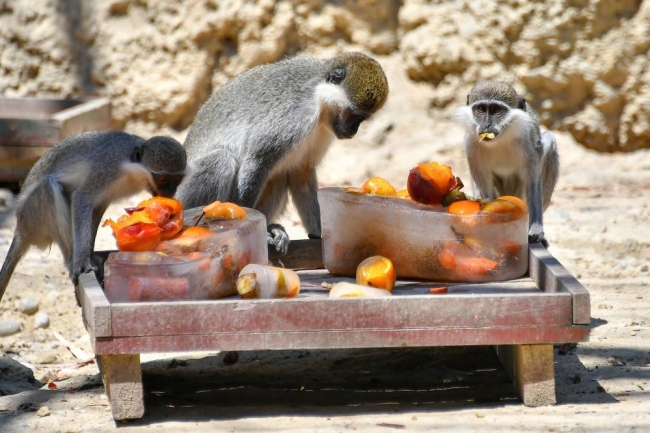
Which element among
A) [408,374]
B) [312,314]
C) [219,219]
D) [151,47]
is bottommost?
[408,374]

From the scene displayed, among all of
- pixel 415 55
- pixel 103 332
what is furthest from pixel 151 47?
pixel 103 332

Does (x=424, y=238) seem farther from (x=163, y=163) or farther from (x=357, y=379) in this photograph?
(x=163, y=163)

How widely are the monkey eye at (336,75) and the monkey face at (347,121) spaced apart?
20 centimetres

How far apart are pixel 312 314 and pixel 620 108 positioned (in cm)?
637

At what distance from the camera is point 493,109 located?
610cm

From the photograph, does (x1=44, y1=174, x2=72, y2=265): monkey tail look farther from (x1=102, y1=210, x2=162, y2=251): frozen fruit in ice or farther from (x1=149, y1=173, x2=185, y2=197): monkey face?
(x1=102, y1=210, x2=162, y2=251): frozen fruit in ice

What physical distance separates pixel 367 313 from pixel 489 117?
7.52 feet

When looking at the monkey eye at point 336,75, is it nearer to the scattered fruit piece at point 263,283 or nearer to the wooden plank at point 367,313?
the scattered fruit piece at point 263,283

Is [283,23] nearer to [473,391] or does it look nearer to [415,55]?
[415,55]

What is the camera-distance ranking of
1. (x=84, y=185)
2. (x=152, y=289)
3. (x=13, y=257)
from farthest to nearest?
(x=13, y=257), (x=84, y=185), (x=152, y=289)

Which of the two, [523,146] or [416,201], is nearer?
[416,201]

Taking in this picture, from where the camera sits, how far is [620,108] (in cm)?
962

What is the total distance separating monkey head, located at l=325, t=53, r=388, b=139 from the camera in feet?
19.4

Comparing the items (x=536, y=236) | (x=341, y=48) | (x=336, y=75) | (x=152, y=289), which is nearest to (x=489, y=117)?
(x=536, y=236)
